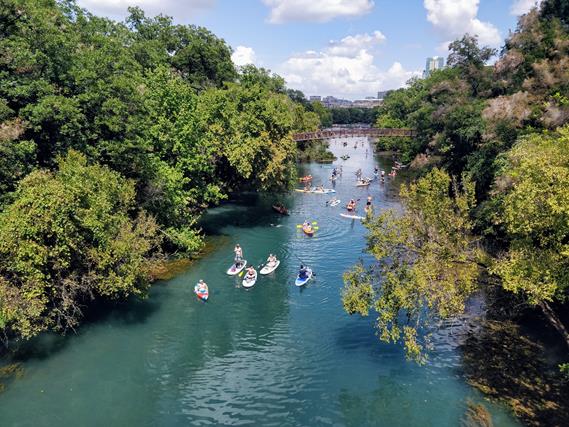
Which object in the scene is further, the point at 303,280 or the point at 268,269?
the point at 268,269

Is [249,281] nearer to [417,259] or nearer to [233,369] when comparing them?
[233,369]

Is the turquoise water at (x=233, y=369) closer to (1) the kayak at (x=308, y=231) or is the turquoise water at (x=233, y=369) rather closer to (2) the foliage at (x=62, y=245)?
(2) the foliage at (x=62, y=245)

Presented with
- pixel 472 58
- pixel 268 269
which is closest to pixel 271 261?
pixel 268 269

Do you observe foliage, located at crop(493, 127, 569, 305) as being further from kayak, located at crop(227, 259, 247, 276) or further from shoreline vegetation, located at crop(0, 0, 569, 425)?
kayak, located at crop(227, 259, 247, 276)

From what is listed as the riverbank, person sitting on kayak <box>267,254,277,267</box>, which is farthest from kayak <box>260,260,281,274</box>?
the riverbank

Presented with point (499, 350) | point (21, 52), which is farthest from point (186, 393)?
point (21, 52)

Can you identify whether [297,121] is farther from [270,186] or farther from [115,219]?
→ [115,219]
